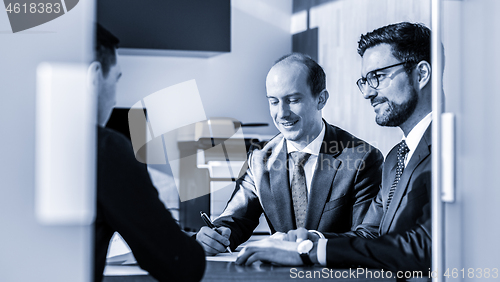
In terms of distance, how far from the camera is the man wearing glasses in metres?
1.34

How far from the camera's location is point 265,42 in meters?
4.19

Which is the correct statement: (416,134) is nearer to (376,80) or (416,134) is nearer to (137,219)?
(376,80)

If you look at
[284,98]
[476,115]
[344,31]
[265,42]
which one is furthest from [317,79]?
[265,42]

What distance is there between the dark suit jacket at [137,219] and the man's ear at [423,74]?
97 cm

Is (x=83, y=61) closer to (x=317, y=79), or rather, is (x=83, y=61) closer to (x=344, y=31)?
(x=317, y=79)

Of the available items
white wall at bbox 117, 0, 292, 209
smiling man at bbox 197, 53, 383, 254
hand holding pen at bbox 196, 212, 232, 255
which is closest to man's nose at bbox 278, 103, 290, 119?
smiling man at bbox 197, 53, 383, 254

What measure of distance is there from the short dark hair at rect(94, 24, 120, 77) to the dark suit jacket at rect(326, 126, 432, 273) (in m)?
0.73

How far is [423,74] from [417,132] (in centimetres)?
21

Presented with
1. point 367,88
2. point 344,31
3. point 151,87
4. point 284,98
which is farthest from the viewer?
point 151,87

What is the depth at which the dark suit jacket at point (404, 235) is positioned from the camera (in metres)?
1.34

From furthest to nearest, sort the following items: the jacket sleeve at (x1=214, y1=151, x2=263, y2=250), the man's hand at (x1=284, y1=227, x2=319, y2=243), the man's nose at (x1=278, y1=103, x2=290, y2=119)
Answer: the man's nose at (x1=278, y1=103, x2=290, y2=119)
the jacket sleeve at (x1=214, y1=151, x2=263, y2=250)
the man's hand at (x1=284, y1=227, x2=319, y2=243)

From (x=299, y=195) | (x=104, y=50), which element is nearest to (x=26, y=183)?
(x=104, y=50)

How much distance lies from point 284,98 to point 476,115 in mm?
845

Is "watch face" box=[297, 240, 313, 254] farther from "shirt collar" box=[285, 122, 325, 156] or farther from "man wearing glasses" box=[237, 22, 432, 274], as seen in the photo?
"shirt collar" box=[285, 122, 325, 156]
